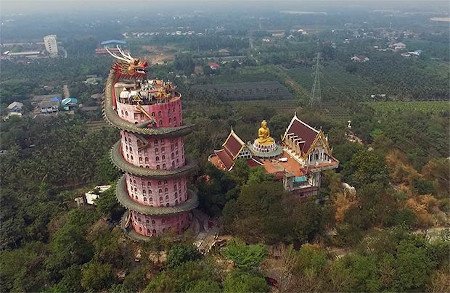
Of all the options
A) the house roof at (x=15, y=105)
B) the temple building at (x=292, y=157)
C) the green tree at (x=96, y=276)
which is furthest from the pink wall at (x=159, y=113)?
the house roof at (x=15, y=105)

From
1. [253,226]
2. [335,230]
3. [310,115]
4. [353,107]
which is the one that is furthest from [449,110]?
[253,226]

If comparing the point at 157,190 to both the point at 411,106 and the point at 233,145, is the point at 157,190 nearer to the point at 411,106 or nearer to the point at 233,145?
the point at 233,145

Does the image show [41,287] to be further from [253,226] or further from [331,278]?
[331,278]

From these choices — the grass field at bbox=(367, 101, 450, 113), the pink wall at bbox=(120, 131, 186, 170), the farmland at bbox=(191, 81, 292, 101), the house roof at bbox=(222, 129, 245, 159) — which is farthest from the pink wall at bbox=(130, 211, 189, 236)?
the farmland at bbox=(191, 81, 292, 101)

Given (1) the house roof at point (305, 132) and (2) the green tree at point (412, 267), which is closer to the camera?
(2) the green tree at point (412, 267)

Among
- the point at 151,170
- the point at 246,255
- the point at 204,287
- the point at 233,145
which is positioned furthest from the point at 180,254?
the point at 233,145

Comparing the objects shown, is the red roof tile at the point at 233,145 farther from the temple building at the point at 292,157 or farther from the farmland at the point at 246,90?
the farmland at the point at 246,90

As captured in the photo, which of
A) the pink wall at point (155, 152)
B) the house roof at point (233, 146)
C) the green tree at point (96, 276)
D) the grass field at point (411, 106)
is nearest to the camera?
the green tree at point (96, 276)

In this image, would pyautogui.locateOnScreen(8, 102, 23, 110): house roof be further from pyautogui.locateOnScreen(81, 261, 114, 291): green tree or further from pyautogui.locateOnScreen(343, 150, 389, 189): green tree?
pyautogui.locateOnScreen(343, 150, 389, 189): green tree
